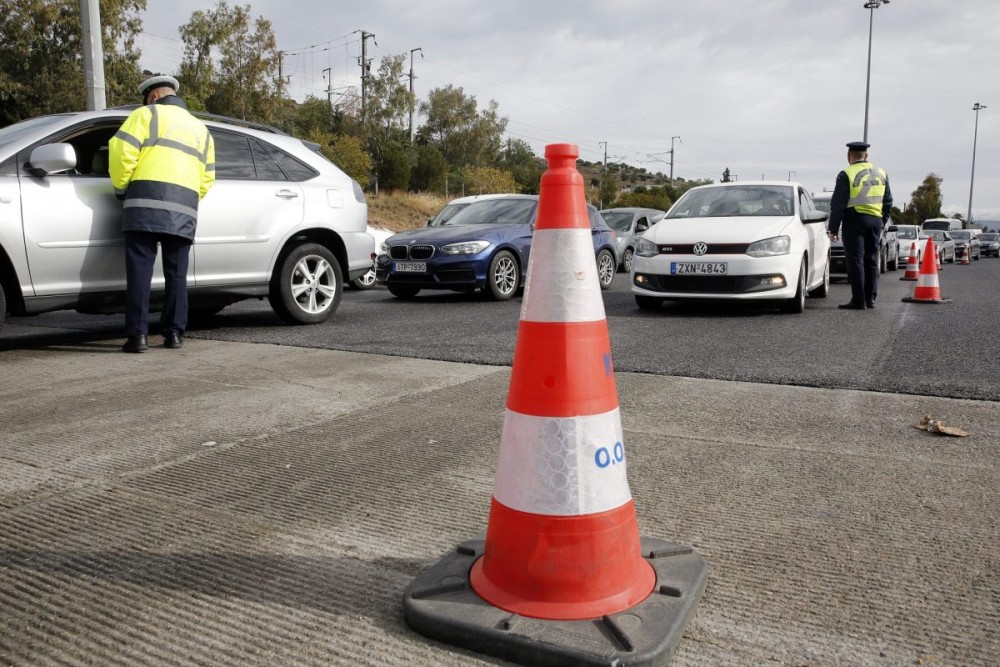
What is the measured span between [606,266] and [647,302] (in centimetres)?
359

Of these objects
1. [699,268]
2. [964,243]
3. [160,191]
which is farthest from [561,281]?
[964,243]

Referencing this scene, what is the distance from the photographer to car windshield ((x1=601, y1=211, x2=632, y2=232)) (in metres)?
17.8

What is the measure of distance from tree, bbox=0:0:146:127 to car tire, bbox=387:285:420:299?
23429 millimetres

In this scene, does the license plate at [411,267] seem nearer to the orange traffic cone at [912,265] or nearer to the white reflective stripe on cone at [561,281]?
the orange traffic cone at [912,265]

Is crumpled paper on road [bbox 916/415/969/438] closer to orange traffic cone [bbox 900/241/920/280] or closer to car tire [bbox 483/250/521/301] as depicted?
car tire [bbox 483/250/521/301]

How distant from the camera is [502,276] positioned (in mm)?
10867

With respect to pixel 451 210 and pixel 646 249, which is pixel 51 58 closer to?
pixel 451 210

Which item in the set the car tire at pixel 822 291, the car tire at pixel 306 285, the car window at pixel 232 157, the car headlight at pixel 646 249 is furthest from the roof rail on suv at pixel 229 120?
the car tire at pixel 822 291

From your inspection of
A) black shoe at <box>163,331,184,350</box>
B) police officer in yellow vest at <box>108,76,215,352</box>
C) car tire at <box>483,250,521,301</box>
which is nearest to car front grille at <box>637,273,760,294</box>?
car tire at <box>483,250,521,301</box>

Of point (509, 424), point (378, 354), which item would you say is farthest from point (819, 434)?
point (378, 354)

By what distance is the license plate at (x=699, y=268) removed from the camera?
345 inches

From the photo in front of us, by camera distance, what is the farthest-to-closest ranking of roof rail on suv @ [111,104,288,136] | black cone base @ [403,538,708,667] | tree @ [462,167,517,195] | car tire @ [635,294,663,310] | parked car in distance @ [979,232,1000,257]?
parked car in distance @ [979,232,1000,257] < tree @ [462,167,517,195] < car tire @ [635,294,663,310] < roof rail on suv @ [111,104,288,136] < black cone base @ [403,538,708,667]

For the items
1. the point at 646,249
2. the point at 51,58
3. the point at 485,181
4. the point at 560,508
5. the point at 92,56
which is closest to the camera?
the point at 560,508

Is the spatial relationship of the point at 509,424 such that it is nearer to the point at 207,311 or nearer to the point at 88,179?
the point at 88,179
